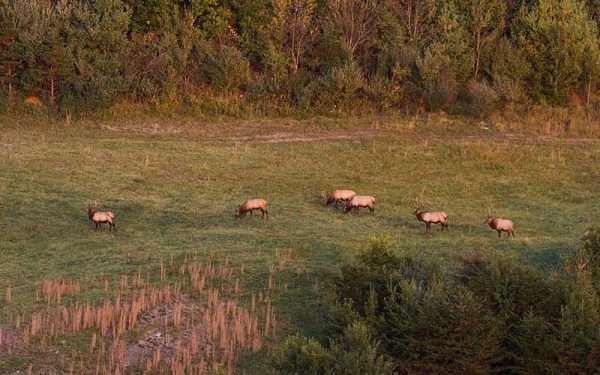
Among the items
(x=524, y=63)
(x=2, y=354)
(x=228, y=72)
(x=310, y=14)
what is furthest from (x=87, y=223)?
(x=524, y=63)

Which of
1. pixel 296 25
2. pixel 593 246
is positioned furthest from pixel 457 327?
pixel 296 25

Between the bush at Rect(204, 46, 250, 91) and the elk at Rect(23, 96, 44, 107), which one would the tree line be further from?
the bush at Rect(204, 46, 250, 91)

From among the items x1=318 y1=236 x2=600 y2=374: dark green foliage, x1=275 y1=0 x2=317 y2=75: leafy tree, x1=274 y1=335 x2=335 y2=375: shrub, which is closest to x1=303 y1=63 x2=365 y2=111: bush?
x1=275 y1=0 x2=317 y2=75: leafy tree

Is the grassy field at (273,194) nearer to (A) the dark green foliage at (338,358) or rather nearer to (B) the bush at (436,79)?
(A) the dark green foliage at (338,358)

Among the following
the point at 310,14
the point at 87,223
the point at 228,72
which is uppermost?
the point at 310,14

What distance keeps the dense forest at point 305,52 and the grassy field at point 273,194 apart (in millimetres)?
2679

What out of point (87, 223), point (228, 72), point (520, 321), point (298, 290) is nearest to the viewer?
point (520, 321)

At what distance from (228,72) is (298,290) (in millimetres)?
25518

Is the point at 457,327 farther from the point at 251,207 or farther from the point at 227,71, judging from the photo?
the point at 227,71

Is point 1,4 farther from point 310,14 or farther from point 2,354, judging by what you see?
point 2,354

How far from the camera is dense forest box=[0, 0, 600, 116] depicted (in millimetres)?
40562

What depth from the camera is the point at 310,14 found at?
44719mm

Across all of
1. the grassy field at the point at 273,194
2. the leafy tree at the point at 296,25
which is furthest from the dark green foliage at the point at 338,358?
the leafy tree at the point at 296,25

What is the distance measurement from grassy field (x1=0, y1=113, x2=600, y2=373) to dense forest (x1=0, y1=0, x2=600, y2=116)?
2679mm
